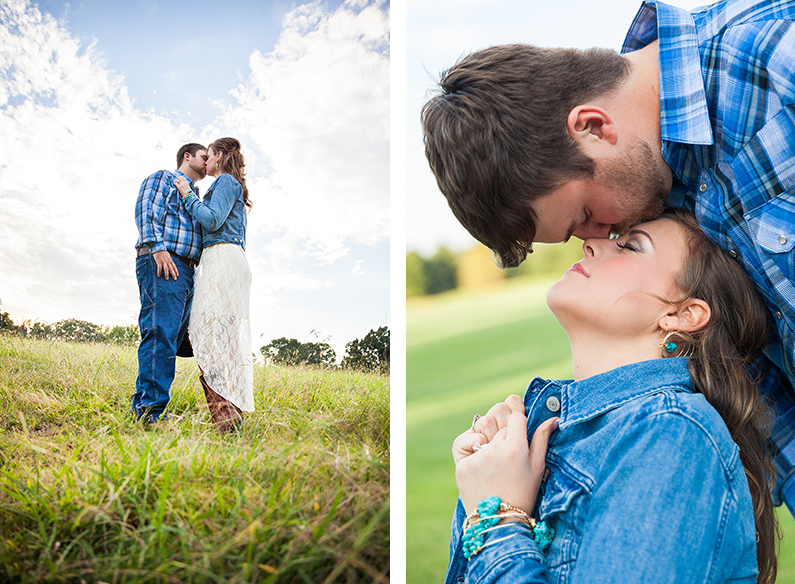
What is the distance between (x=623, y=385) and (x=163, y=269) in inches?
38.9

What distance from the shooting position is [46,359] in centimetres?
126

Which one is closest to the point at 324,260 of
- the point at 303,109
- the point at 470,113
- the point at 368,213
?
the point at 368,213

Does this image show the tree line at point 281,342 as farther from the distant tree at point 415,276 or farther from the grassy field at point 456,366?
the distant tree at point 415,276

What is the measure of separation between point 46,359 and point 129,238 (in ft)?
1.03

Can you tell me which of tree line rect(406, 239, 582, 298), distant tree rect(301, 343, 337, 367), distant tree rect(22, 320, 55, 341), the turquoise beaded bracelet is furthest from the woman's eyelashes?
tree line rect(406, 239, 582, 298)

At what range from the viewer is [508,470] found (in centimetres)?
101

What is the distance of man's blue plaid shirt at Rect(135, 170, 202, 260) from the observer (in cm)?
130

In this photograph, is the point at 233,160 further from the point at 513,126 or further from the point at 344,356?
the point at 513,126

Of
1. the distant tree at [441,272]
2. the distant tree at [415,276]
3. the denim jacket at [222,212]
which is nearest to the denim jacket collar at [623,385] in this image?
the denim jacket at [222,212]

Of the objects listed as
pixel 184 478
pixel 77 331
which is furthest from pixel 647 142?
pixel 77 331

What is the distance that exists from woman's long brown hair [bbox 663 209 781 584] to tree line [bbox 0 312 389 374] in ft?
2.13

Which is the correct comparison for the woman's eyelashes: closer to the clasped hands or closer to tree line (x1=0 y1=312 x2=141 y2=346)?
the clasped hands

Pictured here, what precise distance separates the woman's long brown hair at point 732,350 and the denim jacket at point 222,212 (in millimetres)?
944

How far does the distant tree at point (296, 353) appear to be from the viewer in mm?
1314
